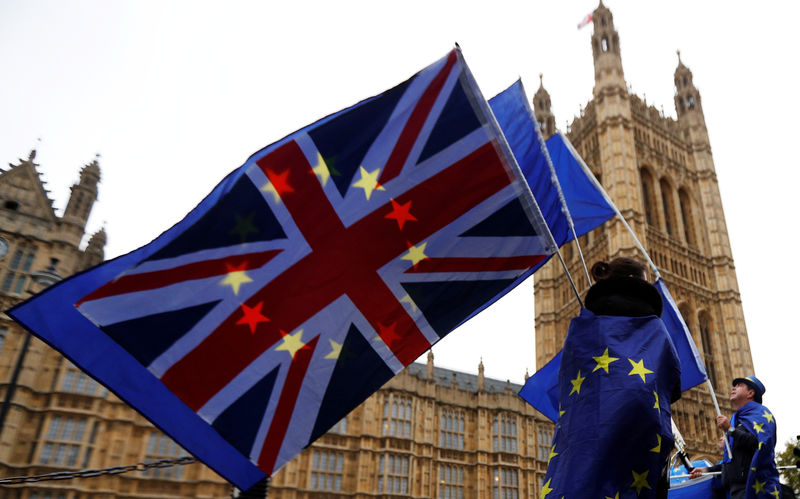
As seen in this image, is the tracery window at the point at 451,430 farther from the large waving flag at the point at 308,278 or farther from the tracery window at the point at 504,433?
the large waving flag at the point at 308,278

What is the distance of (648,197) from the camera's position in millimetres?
46406

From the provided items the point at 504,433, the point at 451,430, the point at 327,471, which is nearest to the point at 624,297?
the point at 327,471

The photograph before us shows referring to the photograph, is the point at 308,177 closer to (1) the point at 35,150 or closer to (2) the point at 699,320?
(1) the point at 35,150

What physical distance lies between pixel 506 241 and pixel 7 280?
24.9m

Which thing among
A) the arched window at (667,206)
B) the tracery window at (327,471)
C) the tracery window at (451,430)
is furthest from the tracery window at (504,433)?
the arched window at (667,206)

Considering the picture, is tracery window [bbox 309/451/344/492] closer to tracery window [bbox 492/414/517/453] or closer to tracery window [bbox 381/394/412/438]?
tracery window [bbox 381/394/412/438]

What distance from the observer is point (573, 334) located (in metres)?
3.19

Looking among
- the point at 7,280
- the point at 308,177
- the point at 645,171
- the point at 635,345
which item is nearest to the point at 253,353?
the point at 308,177

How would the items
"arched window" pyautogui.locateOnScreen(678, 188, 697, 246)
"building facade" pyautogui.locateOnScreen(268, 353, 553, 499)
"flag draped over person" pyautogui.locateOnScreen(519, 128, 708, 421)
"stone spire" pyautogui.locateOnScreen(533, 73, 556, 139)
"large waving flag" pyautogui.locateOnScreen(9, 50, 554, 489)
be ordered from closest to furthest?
"large waving flag" pyautogui.locateOnScreen(9, 50, 554, 489)
"flag draped over person" pyautogui.locateOnScreen(519, 128, 708, 421)
"building facade" pyautogui.locateOnScreen(268, 353, 553, 499)
"arched window" pyautogui.locateOnScreen(678, 188, 697, 246)
"stone spire" pyautogui.locateOnScreen(533, 73, 556, 139)

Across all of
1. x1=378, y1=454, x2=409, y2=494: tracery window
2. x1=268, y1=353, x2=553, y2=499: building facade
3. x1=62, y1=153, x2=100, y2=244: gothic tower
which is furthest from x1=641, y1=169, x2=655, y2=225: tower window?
x1=62, y1=153, x2=100, y2=244: gothic tower

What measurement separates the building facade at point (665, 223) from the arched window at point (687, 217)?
87 mm

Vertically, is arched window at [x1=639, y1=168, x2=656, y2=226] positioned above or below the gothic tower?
above

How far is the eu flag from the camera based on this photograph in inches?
106

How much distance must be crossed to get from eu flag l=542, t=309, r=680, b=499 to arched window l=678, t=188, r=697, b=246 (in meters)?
49.7
